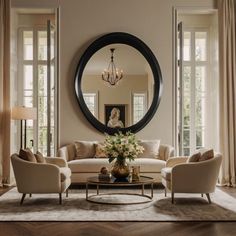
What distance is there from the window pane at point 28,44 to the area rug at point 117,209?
10.4ft

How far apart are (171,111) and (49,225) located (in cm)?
402

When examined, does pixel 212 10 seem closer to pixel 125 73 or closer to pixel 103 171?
pixel 125 73

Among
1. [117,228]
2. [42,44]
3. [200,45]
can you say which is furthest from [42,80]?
[117,228]

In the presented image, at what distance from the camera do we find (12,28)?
27.3 ft

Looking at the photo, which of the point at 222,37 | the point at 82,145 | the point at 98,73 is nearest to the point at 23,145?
the point at 82,145

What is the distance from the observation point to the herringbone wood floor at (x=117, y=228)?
446 centimetres

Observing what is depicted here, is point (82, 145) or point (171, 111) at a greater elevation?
point (171, 111)

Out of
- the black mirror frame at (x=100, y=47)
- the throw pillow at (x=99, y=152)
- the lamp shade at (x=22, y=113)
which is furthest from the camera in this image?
the black mirror frame at (x=100, y=47)

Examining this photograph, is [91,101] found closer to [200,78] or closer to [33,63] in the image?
[33,63]

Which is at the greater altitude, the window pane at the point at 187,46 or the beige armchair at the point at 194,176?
the window pane at the point at 187,46

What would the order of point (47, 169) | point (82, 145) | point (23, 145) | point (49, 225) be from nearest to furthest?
1. point (49, 225)
2. point (47, 169)
3. point (82, 145)
4. point (23, 145)

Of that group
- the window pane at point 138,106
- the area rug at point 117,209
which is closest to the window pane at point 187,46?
the window pane at point 138,106

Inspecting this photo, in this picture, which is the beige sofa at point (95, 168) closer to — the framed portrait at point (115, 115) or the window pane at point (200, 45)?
the framed portrait at point (115, 115)

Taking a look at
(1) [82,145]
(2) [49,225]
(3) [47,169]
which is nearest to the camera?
(2) [49,225]
